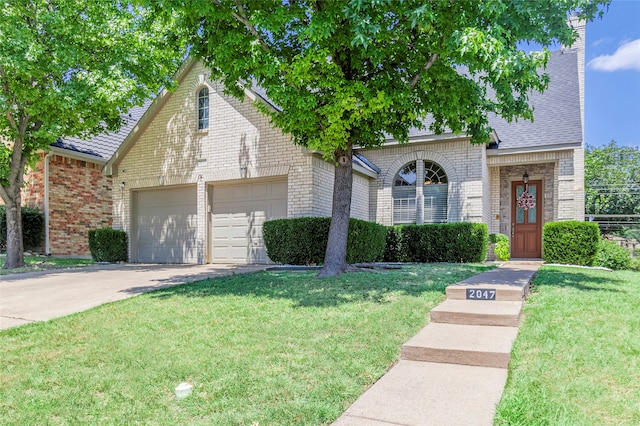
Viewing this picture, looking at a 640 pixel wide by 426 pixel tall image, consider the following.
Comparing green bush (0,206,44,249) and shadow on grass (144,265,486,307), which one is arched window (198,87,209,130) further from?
green bush (0,206,44,249)

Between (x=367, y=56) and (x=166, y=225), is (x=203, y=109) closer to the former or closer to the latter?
(x=166, y=225)

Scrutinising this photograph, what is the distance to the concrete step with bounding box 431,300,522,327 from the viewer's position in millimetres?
4484

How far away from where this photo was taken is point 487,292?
17.9ft

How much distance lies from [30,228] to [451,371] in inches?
595

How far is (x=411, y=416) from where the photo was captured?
2699 mm

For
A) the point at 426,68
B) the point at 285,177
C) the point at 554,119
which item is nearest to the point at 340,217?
the point at 426,68

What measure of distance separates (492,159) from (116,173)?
473 inches

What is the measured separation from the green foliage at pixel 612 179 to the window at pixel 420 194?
2089 centimetres

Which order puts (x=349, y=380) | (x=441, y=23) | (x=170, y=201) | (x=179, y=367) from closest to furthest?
(x=349, y=380)
(x=179, y=367)
(x=441, y=23)
(x=170, y=201)

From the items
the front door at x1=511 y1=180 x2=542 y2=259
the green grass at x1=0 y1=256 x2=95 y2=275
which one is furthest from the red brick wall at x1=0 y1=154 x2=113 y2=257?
the front door at x1=511 y1=180 x2=542 y2=259

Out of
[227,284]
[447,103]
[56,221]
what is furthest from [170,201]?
[447,103]

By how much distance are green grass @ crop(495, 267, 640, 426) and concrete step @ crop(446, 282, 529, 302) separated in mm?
176

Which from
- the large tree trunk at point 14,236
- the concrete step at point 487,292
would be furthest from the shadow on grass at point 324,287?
the large tree trunk at point 14,236

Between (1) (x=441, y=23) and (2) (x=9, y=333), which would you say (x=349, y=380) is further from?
(1) (x=441, y=23)
